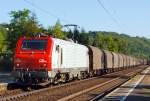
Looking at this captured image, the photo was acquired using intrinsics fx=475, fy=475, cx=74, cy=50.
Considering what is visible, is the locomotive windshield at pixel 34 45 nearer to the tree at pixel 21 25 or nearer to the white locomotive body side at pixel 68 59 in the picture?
the white locomotive body side at pixel 68 59

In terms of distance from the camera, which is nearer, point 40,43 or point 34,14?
point 40,43

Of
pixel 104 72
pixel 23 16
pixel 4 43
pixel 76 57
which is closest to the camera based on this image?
pixel 76 57

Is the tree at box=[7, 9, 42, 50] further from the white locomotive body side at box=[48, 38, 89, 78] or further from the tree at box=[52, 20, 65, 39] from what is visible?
the white locomotive body side at box=[48, 38, 89, 78]

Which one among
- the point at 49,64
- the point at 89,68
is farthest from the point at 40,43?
the point at 89,68

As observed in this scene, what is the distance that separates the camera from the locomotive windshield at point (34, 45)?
93.5 ft

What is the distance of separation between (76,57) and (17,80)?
992 cm

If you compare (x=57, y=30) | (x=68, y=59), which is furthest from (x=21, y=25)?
(x=68, y=59)

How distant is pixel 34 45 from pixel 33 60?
1192mm

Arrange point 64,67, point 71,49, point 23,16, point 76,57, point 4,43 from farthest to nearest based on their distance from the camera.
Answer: point 4,43 < point 23,16 < point 76,57 < point 71,49 < point 64,67

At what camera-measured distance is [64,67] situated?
31.7m

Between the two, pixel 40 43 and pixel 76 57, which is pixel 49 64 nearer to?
pixel 40 43

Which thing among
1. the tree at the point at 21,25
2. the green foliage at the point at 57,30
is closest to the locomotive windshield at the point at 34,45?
the tree at the point at 21,25

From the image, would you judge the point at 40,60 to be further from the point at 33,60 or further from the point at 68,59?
the point at 68,59

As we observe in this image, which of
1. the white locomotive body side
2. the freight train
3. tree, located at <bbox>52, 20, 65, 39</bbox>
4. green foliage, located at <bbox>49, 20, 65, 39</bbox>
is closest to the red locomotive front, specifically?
the freight train
